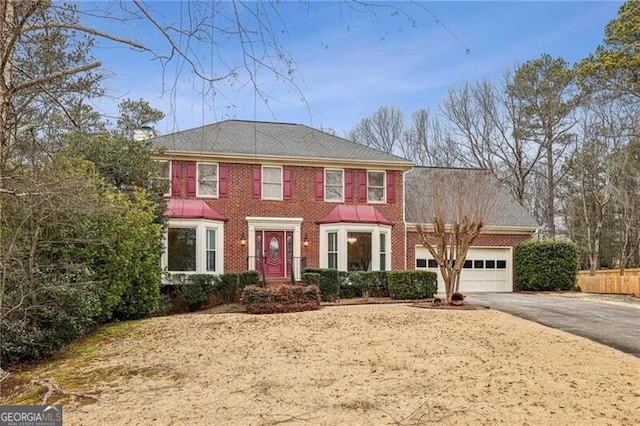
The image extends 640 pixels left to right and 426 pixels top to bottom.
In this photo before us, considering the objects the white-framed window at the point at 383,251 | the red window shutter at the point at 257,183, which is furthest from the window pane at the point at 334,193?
the red window shutter at the point at 257,183

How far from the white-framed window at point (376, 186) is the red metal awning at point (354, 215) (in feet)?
1.89

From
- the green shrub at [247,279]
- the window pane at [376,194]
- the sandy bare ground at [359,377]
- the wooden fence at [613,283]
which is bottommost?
the sandy bare ground at [359,377]

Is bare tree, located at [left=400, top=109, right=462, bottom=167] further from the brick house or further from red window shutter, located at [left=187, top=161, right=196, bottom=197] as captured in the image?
red window shutter, located at [left=187, top=161, right=196, bottom=197]

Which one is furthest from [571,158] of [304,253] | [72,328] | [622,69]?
[72,328]

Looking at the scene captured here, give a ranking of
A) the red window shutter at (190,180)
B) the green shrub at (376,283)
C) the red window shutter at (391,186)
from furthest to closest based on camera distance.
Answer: the red window shutter at (391,186), the red window shutter at (190,180), the green shrub at (376,283)

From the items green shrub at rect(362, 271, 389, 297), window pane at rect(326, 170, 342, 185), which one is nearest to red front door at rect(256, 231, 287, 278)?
window pane at rect(326, 170, 342, 185)

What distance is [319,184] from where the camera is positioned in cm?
1936

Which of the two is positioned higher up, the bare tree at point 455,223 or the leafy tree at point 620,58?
the leafy tree at point 620,58

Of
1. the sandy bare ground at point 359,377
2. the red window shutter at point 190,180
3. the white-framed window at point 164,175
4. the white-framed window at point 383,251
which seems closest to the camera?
the sandy bare ground at point 359,377

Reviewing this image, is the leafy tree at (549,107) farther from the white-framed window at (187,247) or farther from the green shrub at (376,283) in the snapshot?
the white-framed window at (187,247)

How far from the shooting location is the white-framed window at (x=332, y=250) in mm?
18766

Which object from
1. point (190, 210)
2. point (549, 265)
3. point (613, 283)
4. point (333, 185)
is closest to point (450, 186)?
point (333, 185)

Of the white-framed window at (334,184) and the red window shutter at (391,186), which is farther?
the red window shutter at (391,186)

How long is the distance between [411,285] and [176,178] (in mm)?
8773
